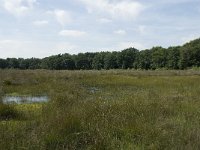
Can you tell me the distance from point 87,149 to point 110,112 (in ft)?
5.75

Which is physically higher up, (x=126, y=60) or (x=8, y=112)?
(x=126, y=60)

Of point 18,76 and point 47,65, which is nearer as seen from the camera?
point 18,76

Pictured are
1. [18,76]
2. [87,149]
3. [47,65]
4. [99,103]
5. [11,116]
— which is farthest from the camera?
[47,65]

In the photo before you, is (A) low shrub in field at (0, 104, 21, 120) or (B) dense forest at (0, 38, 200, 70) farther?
(B) dense forest at (0, 38, 200, 70)

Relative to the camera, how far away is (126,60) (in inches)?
5221

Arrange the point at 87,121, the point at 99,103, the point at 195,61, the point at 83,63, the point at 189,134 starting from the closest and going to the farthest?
the point at 189,134
the point at 87,121
the point at 99,103
the point at 195,61
the point at 83,63

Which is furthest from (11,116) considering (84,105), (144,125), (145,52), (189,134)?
(145,52)

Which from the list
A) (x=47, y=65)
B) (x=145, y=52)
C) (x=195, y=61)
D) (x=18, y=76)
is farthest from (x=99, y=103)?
(x=47, y=65)

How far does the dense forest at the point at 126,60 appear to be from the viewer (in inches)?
4060

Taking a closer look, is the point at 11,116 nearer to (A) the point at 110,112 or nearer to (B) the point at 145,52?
(A) the point at 110,112

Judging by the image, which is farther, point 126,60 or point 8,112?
point 126,60

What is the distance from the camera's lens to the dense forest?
103m

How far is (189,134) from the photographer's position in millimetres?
7023

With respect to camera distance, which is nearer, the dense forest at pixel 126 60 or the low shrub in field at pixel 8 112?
the low shrub in field at pixel 8 112
